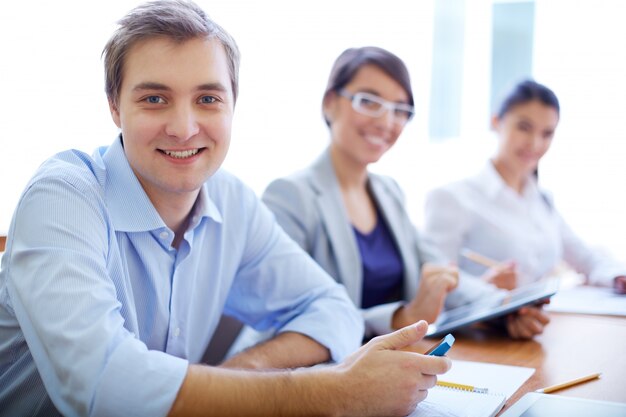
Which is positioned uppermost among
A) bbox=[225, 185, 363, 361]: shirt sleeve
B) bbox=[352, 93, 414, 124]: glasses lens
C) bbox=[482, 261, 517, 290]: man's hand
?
bbox=[352, 93, 414, 124]: glasses lens

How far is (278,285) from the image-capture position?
1544mm

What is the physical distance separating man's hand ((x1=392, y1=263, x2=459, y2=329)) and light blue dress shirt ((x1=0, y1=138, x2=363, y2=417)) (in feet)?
0.62

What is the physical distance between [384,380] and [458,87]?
10.9ft

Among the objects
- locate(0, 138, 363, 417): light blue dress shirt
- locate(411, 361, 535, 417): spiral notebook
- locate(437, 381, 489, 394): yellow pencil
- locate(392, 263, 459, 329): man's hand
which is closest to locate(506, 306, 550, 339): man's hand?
locate(392, 263, 459, 329): man's hand

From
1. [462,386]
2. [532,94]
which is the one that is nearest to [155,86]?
[462,386]

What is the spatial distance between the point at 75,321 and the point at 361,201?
4.19ft

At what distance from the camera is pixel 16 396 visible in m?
1.15

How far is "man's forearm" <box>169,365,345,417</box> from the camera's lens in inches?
36.9

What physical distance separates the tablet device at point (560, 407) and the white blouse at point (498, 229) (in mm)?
1271

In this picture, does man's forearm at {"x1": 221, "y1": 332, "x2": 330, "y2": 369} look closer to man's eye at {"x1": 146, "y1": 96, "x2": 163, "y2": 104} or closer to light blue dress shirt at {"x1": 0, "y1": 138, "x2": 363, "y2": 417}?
light blue dress shirt at {"x1": 0, "y1": 138, "x2": 363, "y2": 417}

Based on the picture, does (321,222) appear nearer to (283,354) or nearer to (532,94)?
(283,354)

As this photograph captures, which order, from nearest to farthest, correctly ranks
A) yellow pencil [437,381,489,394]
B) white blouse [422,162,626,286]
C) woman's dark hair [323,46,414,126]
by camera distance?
yellow pencil [437,381,489,394] → woman's dark hair [323,46,414,126] → white blouse [422,162,626,286]

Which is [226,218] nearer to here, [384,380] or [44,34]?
[384,380]

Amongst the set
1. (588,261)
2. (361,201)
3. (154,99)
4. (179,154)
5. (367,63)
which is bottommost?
(588,261)
